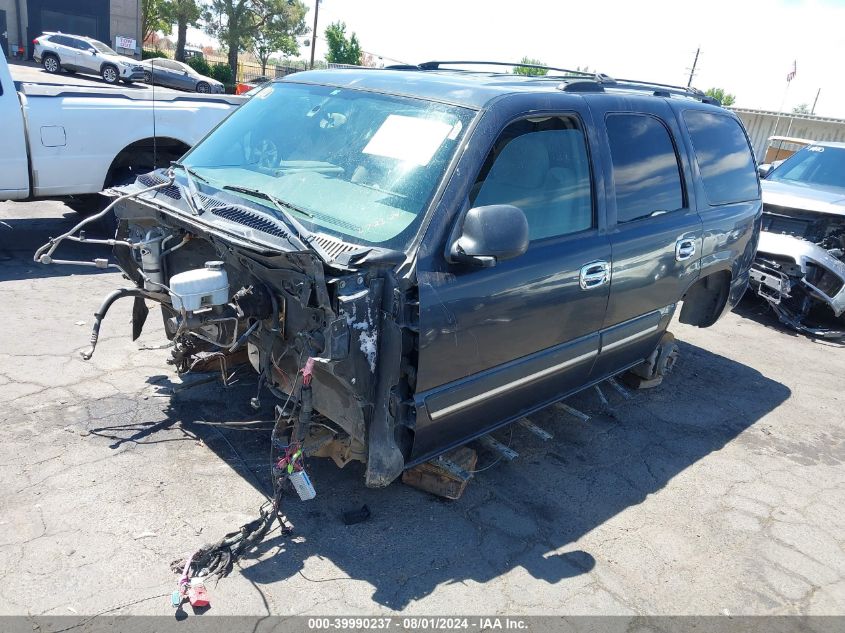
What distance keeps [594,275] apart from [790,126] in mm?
28448

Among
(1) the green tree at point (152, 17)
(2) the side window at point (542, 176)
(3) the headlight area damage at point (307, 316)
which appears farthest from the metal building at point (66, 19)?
(2) the side window at point (542, 176)

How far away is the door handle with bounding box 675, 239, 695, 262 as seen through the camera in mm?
4246

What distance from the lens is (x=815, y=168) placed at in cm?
891

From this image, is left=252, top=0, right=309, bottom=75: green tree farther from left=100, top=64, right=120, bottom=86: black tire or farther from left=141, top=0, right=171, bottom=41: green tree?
left=100, top=64, right=120, bottom=86: black tire

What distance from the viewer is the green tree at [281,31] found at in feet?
151

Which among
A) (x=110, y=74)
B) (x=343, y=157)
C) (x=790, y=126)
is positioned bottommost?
(x=110, y=74)

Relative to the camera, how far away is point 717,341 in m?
6.68

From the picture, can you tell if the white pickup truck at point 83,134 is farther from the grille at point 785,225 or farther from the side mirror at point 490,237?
the grille at point 785,225

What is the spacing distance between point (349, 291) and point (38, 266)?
5034 millimetres

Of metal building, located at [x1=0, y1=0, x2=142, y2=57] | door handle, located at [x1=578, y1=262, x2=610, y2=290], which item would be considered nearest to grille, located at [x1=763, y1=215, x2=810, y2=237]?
door handle, located at [x1=578, y1=262, x2=610, y2=290]

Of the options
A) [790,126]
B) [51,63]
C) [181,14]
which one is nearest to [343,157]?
[790,126]

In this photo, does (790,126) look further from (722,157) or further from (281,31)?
(281,31)

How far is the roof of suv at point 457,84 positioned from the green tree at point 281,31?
46.3 metres

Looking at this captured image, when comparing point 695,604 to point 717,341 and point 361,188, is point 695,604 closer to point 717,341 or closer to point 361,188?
point 361,188
